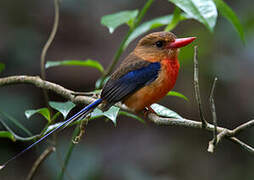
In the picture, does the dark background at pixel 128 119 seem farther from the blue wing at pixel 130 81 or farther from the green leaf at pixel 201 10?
the green leaf at pixel 201 10

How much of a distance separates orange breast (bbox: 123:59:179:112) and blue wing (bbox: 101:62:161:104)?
42 millimetres

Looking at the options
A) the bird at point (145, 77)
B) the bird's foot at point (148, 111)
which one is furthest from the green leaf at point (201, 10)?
the bird's foot at point (148, 111)

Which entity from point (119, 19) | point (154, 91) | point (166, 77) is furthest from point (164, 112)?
point (119, 19)

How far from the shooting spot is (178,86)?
6.20 metres

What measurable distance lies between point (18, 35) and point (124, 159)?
7.91 feet

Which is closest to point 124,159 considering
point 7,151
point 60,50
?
point 7,151

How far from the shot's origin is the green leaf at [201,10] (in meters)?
2.11

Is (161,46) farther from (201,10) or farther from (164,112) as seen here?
(201,10)

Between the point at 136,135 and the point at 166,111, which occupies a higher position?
the point at 166,111

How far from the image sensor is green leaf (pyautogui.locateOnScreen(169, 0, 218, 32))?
2109 mm

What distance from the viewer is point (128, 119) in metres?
6.26

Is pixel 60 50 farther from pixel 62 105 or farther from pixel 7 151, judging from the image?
pixel 62 105

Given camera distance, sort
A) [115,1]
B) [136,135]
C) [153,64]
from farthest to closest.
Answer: [115,1] < [136,135] < [153,64]

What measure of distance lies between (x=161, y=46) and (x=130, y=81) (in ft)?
1.32
